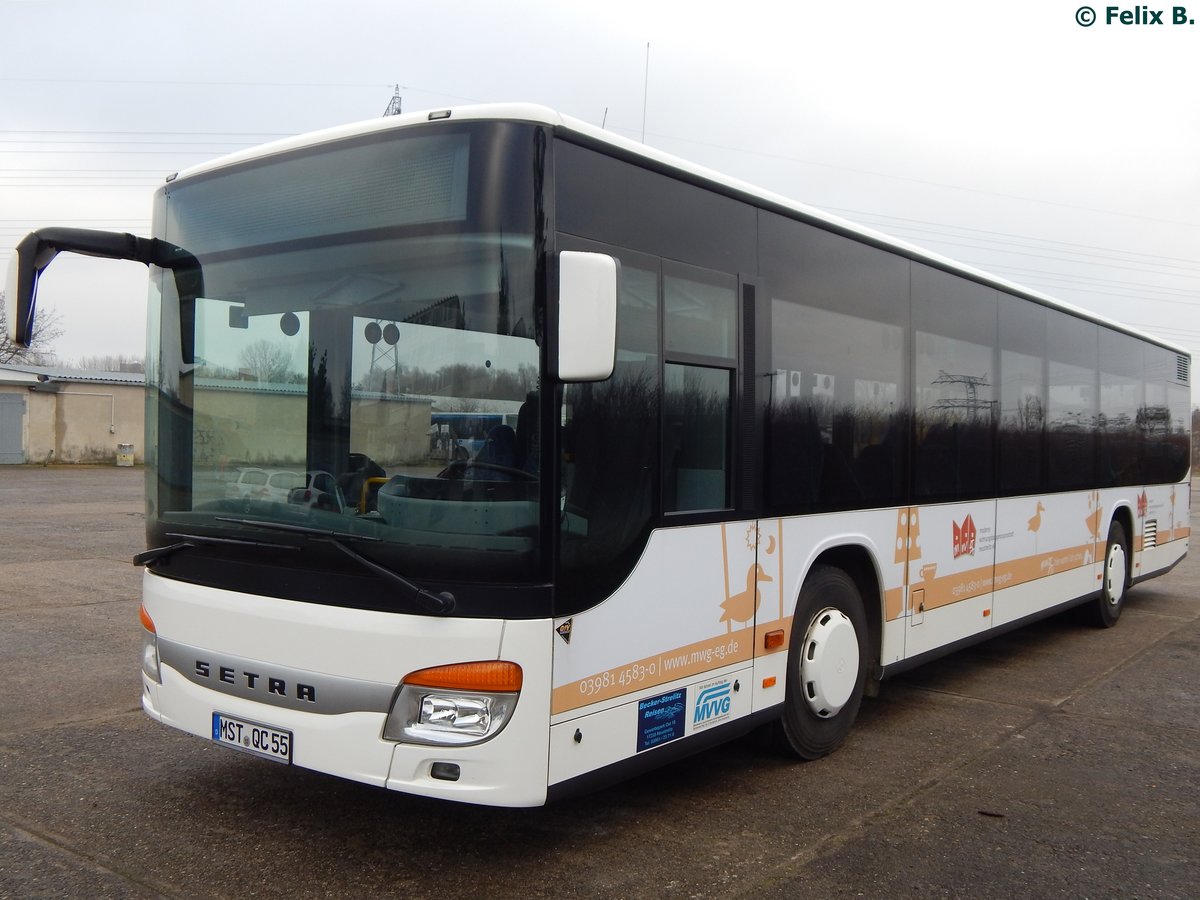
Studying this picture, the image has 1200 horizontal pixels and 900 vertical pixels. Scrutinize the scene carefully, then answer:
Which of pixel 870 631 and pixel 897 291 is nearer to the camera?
pixel 870 631

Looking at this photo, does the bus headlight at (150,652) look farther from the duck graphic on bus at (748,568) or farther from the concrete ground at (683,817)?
the duck graphic on bus at (748,568)

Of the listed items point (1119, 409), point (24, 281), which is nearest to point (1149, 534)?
point (1119, 409)

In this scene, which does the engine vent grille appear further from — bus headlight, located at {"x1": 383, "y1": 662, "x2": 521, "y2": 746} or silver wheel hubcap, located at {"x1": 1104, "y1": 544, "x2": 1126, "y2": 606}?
bus headlight, located at {"x1": 383, "y1": 662, "x2": 521, "y2": 746}

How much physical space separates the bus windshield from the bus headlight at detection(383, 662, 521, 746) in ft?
1.10

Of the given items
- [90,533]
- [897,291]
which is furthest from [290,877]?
[90,533]

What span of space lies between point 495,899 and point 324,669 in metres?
1.05

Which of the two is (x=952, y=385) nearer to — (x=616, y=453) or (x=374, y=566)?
(x=616, y=453)

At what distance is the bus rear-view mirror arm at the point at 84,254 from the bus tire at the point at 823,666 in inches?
126

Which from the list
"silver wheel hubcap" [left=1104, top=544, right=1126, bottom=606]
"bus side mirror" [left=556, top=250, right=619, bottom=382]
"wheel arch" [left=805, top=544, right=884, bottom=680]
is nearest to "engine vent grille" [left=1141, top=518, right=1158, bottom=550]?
"silver wheel hubcap" [left=1104, top=544, right=1126, bottom=606]

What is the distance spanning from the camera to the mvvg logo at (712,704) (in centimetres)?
448

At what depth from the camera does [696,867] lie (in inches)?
162

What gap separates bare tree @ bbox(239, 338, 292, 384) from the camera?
13.4 feet

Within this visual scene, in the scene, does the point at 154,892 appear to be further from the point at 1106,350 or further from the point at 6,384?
the point at 6,384

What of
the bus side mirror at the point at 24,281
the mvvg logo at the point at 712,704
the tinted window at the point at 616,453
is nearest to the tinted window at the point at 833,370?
the mvvg logo at the point at 712,704
